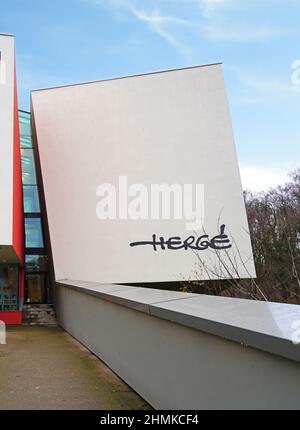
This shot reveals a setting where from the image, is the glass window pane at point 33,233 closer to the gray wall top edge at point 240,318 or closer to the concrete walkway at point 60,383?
the concrete walkway at point 60,383

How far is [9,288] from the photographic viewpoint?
1983 centimetres

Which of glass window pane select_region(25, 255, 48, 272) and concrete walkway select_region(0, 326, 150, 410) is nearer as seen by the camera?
concrete walkway select_region(0, 326, 150, 410)

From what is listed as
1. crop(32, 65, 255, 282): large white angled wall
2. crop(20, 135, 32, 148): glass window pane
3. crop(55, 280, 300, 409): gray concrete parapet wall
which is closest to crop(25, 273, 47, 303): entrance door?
crop(32, 65, 255, 282): large white angled wall

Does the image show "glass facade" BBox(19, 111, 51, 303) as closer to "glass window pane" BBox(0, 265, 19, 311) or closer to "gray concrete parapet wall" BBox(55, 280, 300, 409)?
"glass window pane" BBox(0, 265, 19, 311)

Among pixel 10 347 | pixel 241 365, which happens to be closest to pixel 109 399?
pixel 241 365

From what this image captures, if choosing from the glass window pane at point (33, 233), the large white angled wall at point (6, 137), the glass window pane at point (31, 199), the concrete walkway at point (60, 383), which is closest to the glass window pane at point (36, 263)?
the glass window pane at point (33, 233)

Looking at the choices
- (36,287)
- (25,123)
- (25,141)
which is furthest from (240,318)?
(25,123)

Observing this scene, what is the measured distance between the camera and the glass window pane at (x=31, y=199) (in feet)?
72.7

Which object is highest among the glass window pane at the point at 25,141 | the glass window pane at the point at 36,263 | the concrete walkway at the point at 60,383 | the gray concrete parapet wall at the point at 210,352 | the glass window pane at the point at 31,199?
the glass window pane at the point at 25,141

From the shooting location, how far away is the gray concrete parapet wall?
2.24 metres

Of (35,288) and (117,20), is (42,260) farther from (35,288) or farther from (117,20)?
(117,20)

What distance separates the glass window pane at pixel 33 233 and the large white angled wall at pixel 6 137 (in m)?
10.5

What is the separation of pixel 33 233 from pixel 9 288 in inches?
128
